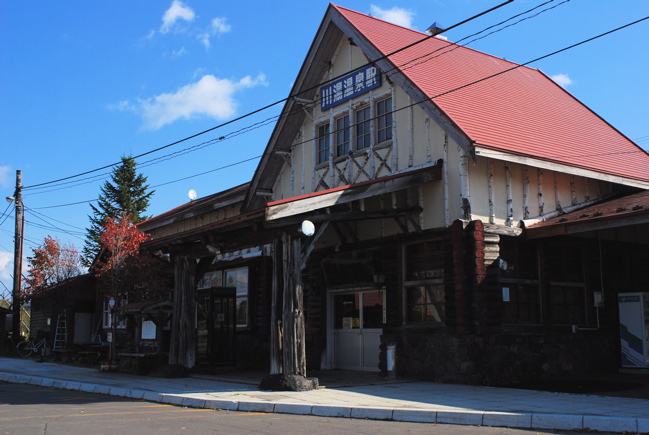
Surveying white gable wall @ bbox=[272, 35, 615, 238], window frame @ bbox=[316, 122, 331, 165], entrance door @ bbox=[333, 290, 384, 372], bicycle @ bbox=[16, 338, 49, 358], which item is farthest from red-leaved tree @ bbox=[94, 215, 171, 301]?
bicycle @ bbox=[16, 338, 49, 358]

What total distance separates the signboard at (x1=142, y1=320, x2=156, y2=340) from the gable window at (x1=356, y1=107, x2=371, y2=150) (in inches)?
312

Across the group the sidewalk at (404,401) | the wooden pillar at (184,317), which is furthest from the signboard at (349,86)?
the sidewalk at (404,401)

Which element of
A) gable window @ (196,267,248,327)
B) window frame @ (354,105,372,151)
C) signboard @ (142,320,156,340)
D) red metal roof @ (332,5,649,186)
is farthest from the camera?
gable window @ (196,267,248,327)

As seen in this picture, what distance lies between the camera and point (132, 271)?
Answer: 1958cm

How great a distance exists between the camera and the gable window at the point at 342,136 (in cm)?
1767

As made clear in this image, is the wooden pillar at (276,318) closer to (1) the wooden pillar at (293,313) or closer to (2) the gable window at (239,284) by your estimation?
(1) the wooden pillar at (293,313)

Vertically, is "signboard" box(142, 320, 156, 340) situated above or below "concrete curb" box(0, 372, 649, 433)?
above

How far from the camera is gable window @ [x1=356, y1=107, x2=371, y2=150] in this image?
16969 mm

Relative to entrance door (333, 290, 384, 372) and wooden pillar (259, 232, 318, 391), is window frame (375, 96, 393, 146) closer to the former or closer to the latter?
entrance door (333, 290, 384, 372)

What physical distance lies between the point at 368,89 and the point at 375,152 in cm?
172

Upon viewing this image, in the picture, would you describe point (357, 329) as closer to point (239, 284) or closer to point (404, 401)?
point (239, 284)

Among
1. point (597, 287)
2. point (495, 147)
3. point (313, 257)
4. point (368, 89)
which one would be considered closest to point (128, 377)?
point (313, 257)

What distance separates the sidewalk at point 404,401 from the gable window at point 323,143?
20.5 ft

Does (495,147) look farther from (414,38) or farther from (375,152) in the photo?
(414,38)
